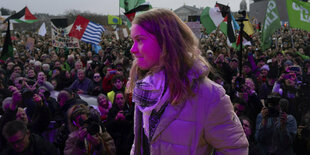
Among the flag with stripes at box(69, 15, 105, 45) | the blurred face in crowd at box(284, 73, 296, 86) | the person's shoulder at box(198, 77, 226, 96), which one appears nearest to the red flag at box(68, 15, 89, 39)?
the flag with stripes at box(69, 15, 105, 45)

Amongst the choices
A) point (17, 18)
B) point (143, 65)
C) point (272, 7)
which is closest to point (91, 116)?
point (143, 65)

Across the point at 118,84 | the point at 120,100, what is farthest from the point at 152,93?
the point at 118,84

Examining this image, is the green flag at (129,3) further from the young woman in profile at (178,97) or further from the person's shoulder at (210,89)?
the person's shoulder at (210,89)

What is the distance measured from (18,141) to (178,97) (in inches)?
91.7

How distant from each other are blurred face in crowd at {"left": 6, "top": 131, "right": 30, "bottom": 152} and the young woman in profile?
2.08 metres

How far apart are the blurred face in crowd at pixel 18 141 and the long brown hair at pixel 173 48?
2.18 metres

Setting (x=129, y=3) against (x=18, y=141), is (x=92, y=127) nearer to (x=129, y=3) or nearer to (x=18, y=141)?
(x=18, y=141)

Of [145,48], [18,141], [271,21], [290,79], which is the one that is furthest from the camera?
[271,21]

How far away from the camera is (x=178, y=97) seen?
1138mm

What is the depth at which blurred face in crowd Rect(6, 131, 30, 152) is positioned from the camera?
287 centimetres

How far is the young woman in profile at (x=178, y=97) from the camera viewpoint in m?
1.13

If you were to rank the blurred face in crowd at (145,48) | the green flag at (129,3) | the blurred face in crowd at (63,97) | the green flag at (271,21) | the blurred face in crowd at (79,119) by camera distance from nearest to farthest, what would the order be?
the blurred face in crowd at (145,48)
the blurred face in crowd at (79,119)
the blurred face in crowd at (63,97)
the green flag at (271,21)
the green flag at (129,3)

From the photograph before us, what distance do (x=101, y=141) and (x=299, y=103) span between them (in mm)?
3352

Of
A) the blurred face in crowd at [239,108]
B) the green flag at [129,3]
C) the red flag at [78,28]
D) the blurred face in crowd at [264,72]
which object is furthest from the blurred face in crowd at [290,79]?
the red flag at [78,28]
